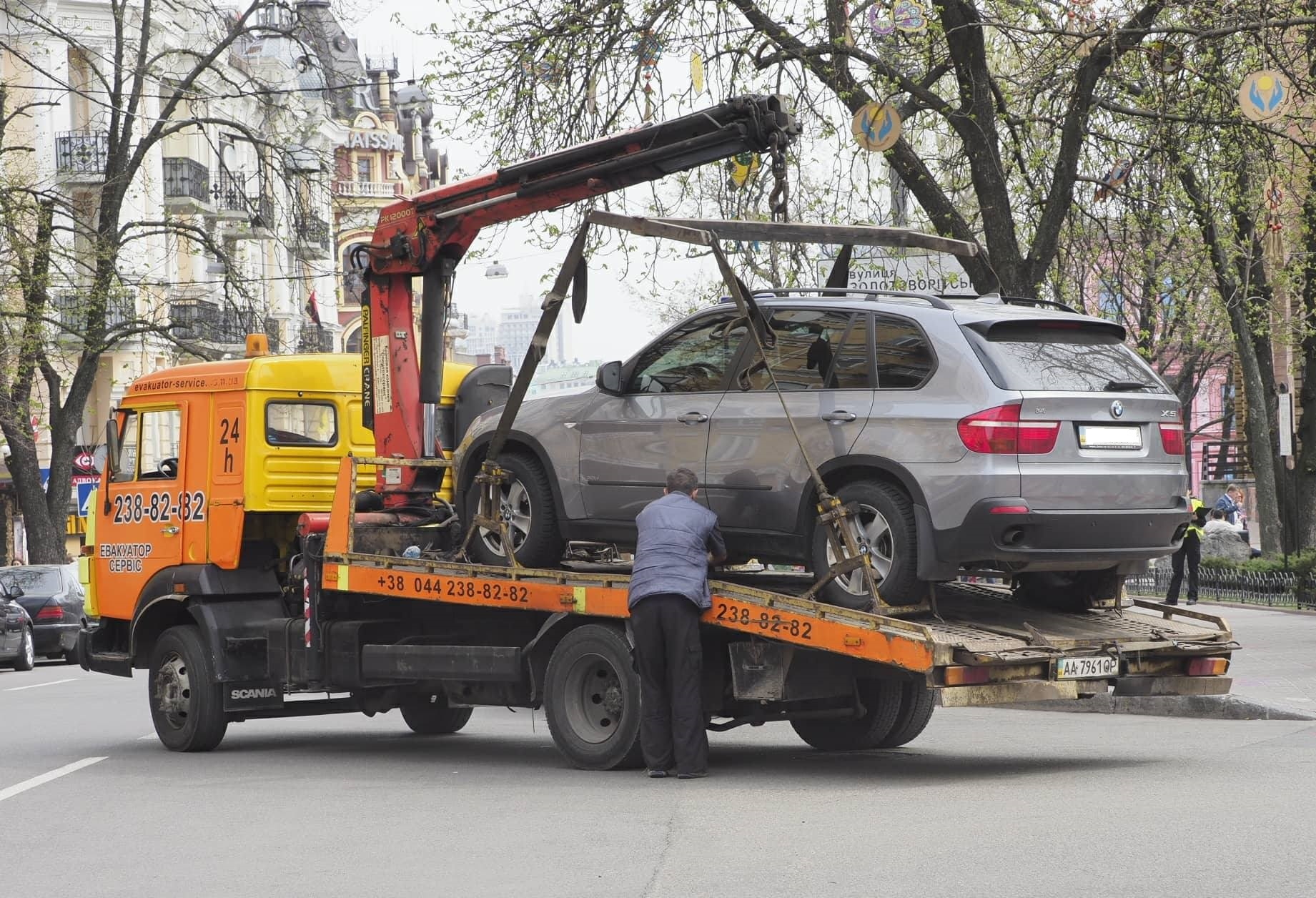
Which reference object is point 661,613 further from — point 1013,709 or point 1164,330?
point 1164,330

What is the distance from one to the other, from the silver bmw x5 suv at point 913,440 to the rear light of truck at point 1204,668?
0.62 meters

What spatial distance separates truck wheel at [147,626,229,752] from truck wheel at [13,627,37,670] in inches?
519

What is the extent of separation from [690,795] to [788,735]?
4.60 metres

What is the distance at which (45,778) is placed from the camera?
11.5 m

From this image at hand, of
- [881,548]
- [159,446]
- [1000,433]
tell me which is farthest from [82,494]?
[1000,433]

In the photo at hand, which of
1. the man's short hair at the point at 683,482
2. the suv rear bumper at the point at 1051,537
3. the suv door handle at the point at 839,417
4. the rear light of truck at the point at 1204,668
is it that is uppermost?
the suv door handle at the point at 839,417

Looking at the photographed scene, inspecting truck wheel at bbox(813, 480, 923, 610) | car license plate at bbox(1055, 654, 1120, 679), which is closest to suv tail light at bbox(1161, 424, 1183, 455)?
car license plate at bbox(1055, 654, 1120, 679)

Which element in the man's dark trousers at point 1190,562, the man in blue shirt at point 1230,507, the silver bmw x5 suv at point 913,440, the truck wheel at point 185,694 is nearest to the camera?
the silver bmw x5 suv at point 913,440

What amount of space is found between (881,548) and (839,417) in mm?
744

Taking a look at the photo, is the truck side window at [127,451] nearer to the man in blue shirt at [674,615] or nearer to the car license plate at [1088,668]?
the man in blue shirt at [674,615]

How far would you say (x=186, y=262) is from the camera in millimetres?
49406

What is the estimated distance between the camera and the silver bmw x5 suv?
938cm

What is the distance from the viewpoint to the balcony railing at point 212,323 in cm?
3081

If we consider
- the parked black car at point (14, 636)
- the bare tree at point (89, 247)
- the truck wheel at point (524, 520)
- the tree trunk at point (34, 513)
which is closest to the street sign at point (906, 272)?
the truck wheel at point (524, 520)
